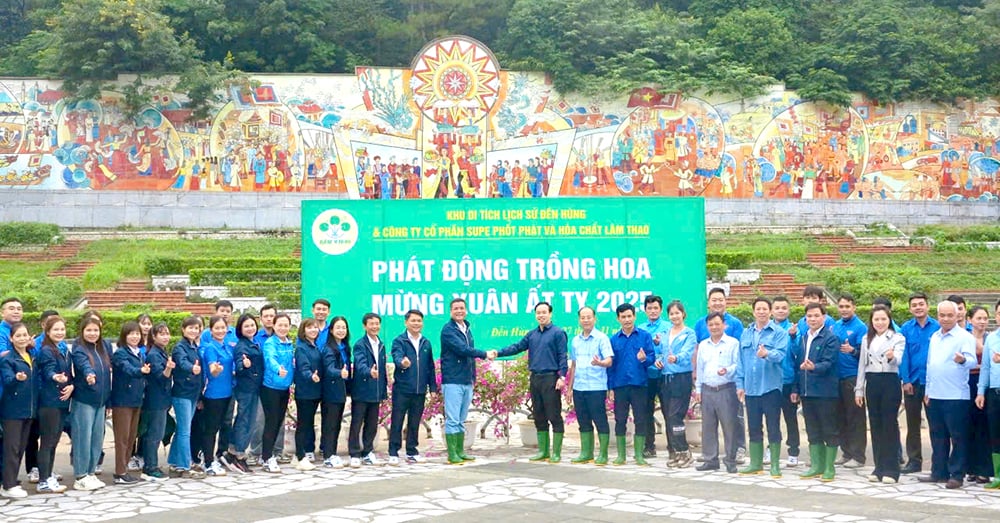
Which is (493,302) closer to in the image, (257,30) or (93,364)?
(93,364)

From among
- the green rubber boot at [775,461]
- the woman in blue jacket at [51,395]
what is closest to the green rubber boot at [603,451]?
the green rubber boot at [775,461]

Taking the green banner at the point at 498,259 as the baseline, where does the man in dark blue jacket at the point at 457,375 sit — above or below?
below

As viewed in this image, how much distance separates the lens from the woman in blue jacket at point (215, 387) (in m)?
7.46

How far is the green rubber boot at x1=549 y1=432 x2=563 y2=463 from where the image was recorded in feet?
25.8

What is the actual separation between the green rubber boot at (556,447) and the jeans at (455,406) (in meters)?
0.65

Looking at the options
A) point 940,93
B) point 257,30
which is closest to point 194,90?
A: point 257,30

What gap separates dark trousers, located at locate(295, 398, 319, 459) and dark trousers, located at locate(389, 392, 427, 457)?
56 cm

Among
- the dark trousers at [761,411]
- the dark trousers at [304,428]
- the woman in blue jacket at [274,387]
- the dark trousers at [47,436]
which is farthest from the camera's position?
the dark trousers at [304,428]

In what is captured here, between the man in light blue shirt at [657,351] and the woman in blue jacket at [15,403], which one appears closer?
the woman in blue jacket at [15,403]

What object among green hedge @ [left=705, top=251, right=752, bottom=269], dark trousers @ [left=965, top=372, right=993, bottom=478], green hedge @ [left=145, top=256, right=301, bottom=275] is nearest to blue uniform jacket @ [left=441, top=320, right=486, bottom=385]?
dark trousers @ [left=965, top=372, right=993, bottom=478]

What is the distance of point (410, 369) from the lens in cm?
792

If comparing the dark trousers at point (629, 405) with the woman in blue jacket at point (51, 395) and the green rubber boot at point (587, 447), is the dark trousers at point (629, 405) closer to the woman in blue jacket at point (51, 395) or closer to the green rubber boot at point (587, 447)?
the green rubber boot at point (587, 447)

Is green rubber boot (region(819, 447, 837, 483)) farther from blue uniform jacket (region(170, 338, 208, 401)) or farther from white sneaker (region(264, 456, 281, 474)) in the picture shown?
blue uniform jacket (region(170, 338, 208, 401))

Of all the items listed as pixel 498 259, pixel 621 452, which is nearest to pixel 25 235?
pixel 498 259
